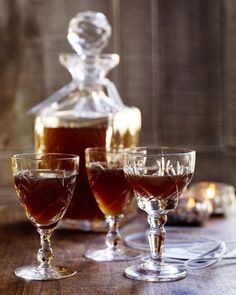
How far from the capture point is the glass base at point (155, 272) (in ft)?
3.09

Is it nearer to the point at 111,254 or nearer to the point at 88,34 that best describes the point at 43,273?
the point at 111,254

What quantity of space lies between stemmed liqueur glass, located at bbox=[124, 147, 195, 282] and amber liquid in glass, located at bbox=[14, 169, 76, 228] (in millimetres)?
105

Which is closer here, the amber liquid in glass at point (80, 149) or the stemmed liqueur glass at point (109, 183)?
the stemmed liqueur glass at point (109, 183)

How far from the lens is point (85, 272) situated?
988 millimetres

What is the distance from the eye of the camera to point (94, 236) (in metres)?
1.26

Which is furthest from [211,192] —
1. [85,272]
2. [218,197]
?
[85,272]

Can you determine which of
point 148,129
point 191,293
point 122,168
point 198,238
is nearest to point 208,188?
point 198,238

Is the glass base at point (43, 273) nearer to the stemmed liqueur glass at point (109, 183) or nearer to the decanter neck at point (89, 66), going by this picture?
the stemmed liqueur glass at point (109, 183)

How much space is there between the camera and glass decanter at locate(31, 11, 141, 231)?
4.27 ft

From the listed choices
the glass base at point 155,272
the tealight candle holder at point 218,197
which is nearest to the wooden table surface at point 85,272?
the glass base at point 155,272

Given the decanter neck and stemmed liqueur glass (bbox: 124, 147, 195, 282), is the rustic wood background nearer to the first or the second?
the decanter neck

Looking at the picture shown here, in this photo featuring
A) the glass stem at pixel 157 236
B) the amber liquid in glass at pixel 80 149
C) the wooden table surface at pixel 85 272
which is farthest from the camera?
the amber liquid in glass at pixel 80 149

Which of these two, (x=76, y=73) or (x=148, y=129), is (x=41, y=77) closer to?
(x=148, y=129)

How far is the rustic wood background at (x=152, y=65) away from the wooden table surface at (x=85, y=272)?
1134mm
